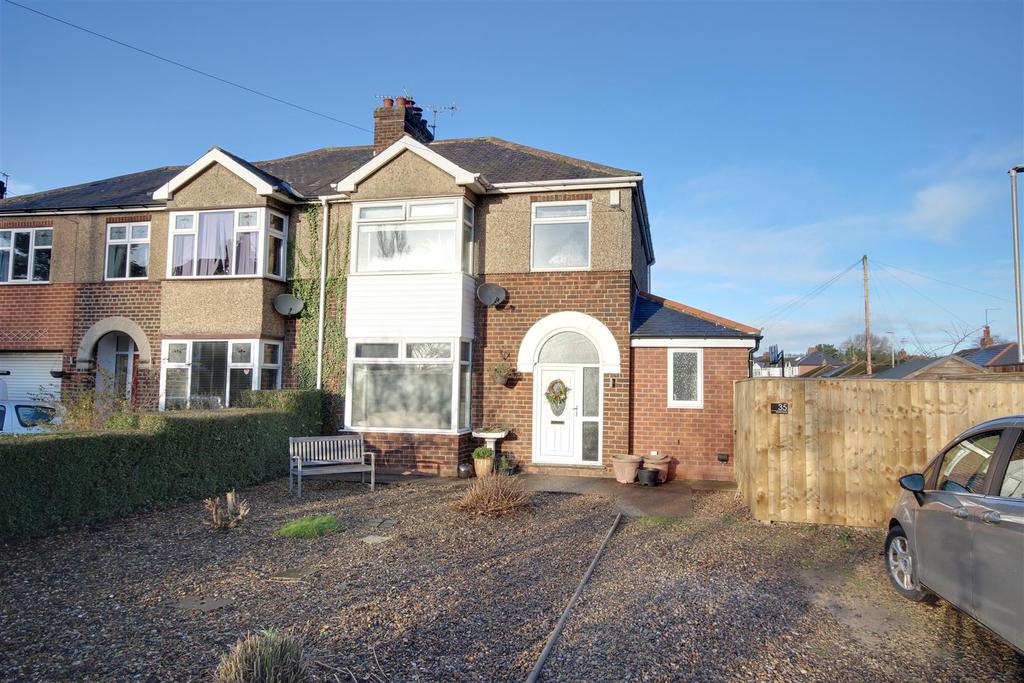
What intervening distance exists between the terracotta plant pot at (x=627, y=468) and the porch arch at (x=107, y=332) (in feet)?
33.3

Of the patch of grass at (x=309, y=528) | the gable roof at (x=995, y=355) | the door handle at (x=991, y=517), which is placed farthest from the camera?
the gable roof at (x=995, y=355)

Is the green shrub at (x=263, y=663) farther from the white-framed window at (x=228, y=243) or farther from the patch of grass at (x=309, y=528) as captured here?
the white-framed window at (x=228, y=243)

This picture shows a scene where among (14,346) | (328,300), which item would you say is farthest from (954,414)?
(14,346)

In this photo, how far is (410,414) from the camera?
12906 mm

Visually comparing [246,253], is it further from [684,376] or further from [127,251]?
[684,376]

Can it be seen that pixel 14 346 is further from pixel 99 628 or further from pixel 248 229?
pixel 99 628

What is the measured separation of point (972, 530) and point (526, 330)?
9.07 metres

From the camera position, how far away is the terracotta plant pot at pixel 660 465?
11719 millimetres

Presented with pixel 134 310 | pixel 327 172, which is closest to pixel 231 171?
pixel 327 172

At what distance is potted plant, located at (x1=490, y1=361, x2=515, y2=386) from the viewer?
12781mm

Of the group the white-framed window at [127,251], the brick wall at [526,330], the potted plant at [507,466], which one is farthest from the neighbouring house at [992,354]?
the white-framed window at [127,251]

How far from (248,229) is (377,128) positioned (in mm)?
4151

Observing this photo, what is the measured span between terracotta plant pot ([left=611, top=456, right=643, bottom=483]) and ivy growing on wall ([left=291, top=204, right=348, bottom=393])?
225 inches

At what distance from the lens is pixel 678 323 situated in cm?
1277
